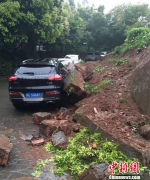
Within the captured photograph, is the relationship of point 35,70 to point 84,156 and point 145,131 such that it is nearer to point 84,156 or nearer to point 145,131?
point 84,156

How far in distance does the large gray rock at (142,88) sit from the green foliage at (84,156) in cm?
137

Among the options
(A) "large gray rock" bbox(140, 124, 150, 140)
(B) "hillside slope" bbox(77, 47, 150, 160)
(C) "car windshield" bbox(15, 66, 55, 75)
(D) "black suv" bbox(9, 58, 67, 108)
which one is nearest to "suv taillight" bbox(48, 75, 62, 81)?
(D) "black suv" bbox(9, 58, 67, 108)

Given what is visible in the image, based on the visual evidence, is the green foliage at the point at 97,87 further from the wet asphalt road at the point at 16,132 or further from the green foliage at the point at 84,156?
the green foliage at the point at 84,156

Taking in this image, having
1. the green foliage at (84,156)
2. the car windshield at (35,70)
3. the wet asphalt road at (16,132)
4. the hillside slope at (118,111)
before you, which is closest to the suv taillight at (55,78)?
the car windshield at (35,70)

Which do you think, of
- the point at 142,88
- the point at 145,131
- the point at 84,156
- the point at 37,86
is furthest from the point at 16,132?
the point at 142,88

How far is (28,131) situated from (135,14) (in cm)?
2518

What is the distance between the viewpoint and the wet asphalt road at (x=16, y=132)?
409cm

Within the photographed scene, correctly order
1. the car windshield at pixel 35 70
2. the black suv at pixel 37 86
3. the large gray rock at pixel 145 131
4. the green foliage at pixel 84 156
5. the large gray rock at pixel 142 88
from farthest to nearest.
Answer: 1. the car windshield at pixel 35 70
2. the black suv at pixel 37 86
3. the large gray rock at pixel 142 88
4. the large gray rock at pixel 145 131
5. the green foliage at pixel 84 156

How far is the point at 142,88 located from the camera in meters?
5.64

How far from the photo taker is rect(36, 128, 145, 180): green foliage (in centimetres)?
407

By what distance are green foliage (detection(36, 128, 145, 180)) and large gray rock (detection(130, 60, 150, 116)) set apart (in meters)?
1.37

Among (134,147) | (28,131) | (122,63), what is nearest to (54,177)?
(134,147)

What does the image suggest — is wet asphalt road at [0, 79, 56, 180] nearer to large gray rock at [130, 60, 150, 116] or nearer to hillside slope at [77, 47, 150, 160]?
hillside slope at [77, 47, 150, 160]

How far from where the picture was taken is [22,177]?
3.86 metres
